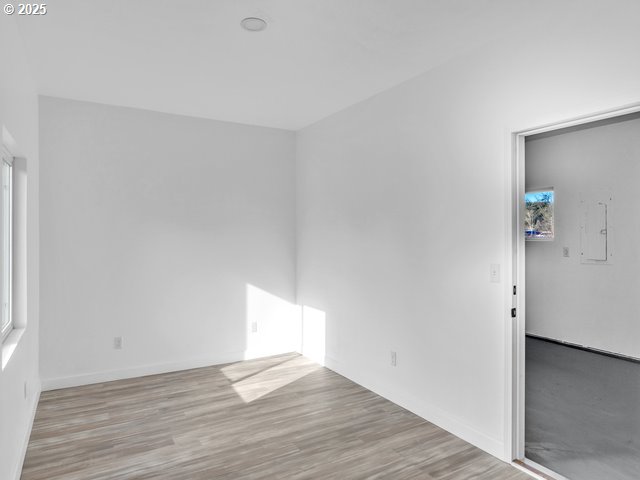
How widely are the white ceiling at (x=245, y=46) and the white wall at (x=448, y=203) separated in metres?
0.27

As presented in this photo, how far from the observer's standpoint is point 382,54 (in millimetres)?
2955

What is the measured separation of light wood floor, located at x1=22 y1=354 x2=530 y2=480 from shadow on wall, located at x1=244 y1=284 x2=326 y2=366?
689 mm

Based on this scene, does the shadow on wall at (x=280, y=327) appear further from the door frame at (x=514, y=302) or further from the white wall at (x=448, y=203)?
the door frame at (x=514, y=302)

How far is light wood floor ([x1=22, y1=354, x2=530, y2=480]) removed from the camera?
2555 mm

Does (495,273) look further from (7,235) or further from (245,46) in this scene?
(7,235)

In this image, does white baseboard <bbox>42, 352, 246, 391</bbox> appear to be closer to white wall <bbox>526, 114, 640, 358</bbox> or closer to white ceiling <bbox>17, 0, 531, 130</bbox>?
white ceiling <bbox>17, 0, 531, 130</bbox>

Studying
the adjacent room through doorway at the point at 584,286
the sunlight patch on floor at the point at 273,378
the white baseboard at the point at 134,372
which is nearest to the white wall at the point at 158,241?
the white baseboard at the point at 134,372

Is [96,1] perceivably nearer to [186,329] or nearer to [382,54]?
[382,54]

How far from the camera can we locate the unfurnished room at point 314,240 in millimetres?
2490

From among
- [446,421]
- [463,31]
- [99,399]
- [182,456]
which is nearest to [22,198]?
[99,399]

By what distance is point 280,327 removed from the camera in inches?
197

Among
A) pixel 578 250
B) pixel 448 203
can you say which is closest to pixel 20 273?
pixel 448 203

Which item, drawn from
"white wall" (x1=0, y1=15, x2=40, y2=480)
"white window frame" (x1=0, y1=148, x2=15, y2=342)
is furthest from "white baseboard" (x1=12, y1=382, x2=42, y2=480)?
"white window frame" (x1=0, y1=148, x2=15, y2=342)

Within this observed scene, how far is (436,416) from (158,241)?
3.07m
